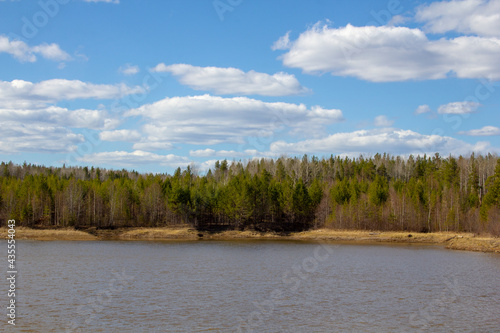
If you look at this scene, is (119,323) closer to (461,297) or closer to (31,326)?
(31,326)

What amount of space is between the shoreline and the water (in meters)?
40.3

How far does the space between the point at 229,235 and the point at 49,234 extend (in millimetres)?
→ 38208

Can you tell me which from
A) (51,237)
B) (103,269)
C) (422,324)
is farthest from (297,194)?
(422,324)

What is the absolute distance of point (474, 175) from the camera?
372 feet

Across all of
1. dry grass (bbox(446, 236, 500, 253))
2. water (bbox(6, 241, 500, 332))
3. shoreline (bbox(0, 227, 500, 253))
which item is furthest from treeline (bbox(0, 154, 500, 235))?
water (bbox(6, 241, 500, 332))

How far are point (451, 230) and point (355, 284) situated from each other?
7124 centimetres

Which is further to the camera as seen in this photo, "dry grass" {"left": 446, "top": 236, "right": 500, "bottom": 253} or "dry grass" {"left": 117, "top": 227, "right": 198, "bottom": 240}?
"dry grass" {"left": 117, "top": 227, "right": 198, "bottom": 240}

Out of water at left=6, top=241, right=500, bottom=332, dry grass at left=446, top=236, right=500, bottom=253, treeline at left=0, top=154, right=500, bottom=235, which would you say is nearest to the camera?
water at left=6, top=241, right=500, bottom=332

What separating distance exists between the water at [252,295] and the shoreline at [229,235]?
40290mm

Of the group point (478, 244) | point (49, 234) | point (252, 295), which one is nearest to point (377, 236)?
point (478, 244)

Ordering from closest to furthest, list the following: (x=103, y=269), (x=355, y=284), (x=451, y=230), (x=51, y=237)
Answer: (x=355, y=284)
(x=103, y=269)
(x=51, y=237)
(x=451, y=230)

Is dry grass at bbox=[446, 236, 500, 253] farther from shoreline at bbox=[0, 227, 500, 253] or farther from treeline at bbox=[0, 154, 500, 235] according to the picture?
treeline at bbox=[0, 154, 500, 235]

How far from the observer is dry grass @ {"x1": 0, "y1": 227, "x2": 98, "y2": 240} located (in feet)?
301

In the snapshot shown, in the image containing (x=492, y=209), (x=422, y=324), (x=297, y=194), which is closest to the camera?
(x=422, y=324)
